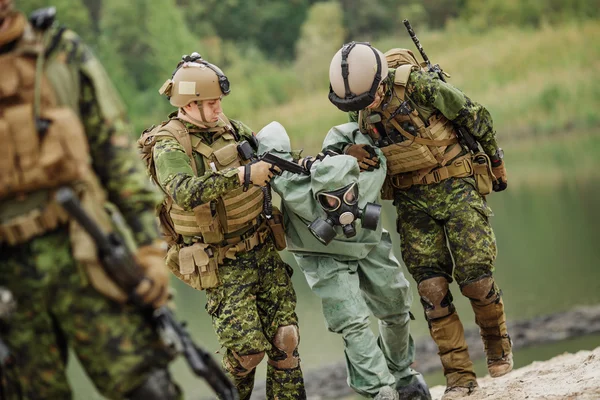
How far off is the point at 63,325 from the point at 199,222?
1.76 m

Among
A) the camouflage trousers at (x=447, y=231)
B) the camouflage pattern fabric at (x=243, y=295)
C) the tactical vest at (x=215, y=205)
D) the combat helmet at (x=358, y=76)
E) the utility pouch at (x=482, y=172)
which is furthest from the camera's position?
the utility pouch at (x=482, y=172)

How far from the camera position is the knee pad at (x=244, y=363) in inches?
217

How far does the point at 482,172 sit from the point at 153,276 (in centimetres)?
293

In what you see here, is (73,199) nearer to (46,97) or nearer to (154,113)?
(46,97)

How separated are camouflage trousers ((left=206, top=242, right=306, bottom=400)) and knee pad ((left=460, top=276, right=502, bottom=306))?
42.6 inches

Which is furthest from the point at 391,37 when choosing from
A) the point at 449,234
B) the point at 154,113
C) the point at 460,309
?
the point at 449,234

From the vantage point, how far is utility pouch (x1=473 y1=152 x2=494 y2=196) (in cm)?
618

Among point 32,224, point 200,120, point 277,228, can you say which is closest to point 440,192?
point 277,228

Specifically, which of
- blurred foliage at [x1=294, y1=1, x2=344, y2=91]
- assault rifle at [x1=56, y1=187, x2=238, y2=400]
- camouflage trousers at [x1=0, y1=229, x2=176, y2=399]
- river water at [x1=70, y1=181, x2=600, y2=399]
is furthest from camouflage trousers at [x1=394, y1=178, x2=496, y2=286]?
blurred foliage at [x1=294, y1=1, x2=344, y2=91]

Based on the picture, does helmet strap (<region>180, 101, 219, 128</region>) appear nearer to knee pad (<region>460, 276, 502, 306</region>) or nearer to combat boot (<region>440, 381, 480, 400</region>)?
knee pad (<region>460, 276, 502, 306</region>)

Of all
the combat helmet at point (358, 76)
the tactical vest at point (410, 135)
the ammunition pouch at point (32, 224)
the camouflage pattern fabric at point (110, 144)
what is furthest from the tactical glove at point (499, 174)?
the ammunition pouch at point (32, 224)

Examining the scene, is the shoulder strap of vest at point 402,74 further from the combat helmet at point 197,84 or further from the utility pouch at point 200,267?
the utility pouch at point 200,267

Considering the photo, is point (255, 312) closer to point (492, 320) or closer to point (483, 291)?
point (483, 291)

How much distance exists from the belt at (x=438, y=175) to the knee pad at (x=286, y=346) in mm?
1135
